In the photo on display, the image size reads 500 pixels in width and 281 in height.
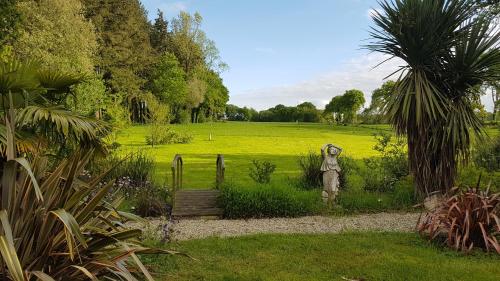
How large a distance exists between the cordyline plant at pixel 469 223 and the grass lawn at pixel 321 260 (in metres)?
0.22

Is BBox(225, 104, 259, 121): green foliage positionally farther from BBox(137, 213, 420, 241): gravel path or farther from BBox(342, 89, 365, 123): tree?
BBox(137, 213, 420, 241): gravel path

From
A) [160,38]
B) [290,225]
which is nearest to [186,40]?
[160,38]

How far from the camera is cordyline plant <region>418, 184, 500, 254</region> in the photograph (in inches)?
226

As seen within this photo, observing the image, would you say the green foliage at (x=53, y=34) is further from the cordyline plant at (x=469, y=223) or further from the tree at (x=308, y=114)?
the tree at (x=308, y=114)

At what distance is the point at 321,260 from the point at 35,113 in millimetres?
3626

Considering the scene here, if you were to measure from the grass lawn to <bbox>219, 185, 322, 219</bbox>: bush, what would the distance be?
1889 millimetres

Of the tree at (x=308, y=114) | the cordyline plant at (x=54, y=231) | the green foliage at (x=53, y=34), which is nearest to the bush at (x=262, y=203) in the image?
the cordyline plant at (x=54, y=231)

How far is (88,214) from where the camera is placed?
10.4ft

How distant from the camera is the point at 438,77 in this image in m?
8.80

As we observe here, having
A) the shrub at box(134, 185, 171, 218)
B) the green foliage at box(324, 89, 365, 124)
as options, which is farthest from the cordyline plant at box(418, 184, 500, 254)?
the green foliage at box(324, 89, 365, 124)

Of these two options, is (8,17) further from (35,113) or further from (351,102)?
(351,102)

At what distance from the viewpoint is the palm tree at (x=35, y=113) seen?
4.30 meters

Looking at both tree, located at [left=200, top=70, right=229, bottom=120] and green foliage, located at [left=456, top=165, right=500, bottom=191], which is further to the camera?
tree, located at [left=200, top=70, right=229, bottom=120]

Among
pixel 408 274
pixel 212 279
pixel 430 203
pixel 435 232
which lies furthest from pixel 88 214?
pixel 430 203
